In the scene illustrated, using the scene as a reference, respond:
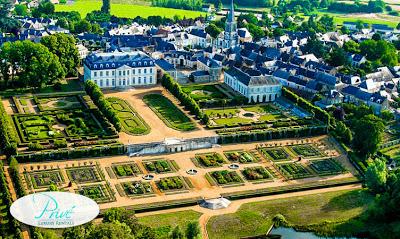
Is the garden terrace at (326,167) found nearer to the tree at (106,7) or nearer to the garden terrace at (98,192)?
the garden terrace at (98,192)

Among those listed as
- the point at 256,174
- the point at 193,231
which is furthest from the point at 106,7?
the point at 193,231

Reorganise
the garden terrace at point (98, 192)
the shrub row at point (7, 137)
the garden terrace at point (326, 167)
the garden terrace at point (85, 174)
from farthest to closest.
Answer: the garden terrace at point (326, 167) → the shrub row at point (7, 137) → the garden terrace at point (85, 174) → the garden terrace at point (98, 192)

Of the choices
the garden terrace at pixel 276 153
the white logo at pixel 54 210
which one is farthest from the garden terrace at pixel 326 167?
the white logo at pixel 54 210

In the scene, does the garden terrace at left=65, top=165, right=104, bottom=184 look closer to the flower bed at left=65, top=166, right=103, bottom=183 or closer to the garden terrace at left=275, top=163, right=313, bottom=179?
the flower bed at left=65, top=166, right=103, bottom=183

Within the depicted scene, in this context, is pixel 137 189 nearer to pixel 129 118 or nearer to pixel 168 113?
pixel 129 118

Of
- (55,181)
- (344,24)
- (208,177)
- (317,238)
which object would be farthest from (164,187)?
(344,24)

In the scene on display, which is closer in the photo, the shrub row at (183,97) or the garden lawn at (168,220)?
the garden lawn at (168,220)
